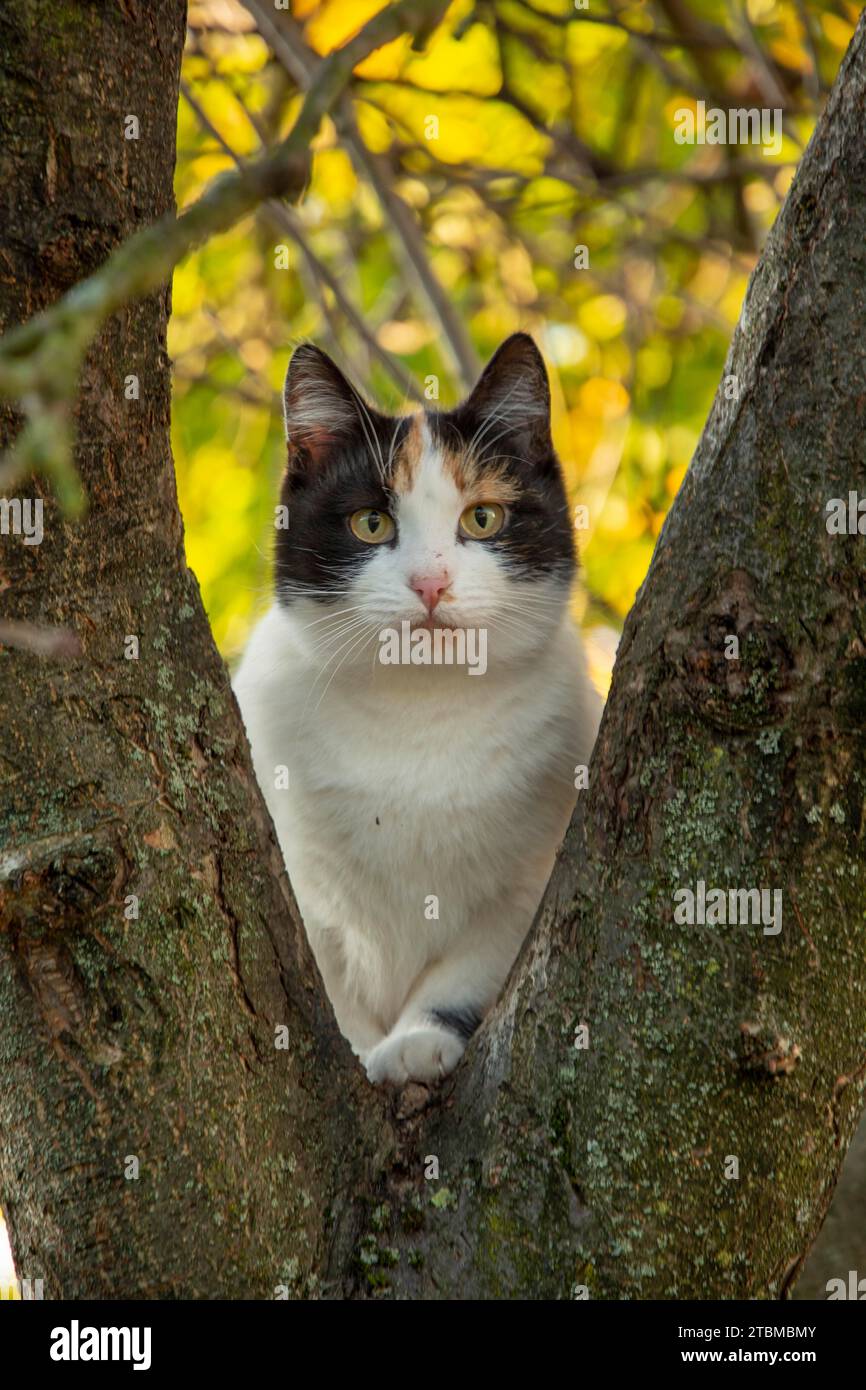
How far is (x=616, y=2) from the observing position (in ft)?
15.3

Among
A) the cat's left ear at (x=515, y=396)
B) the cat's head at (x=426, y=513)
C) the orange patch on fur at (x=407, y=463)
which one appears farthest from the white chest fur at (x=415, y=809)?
the cat's left ear at (x=515, y=396)

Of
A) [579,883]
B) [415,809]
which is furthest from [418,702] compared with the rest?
[579,883]

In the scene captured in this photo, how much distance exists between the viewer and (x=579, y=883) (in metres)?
1.97

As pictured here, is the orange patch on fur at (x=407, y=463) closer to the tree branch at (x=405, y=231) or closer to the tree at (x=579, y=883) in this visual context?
the tree branch at (x=405, y=231)

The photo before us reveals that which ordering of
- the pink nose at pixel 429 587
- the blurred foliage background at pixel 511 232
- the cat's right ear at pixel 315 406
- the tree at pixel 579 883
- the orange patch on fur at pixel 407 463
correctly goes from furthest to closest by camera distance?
1. the blurred foliage background at pixel 511 232
2. the cat's right ear at pixel 315 406
3. the orange patch on fur at pixel 407 463
4. the pink nose at pixel 429 587
5. the tree at pixel 579 883

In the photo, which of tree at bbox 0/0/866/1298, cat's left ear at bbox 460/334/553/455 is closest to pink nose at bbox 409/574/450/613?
cat's left ear at bbox 460/334/553/455

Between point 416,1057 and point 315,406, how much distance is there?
155 cm

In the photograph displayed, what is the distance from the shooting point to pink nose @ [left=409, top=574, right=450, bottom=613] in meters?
2.88

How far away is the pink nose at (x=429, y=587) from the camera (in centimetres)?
288

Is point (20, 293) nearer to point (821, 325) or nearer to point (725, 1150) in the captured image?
point (821, 325)

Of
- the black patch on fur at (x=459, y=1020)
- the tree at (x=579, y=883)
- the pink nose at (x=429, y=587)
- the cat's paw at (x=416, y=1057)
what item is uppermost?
the pink nose at (x=429, y=587)

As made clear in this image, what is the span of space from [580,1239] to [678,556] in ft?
3.08

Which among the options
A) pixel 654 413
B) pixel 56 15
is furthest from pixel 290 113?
pixel 56 15

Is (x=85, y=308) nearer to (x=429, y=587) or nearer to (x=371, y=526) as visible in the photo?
(x=429, y=587)
